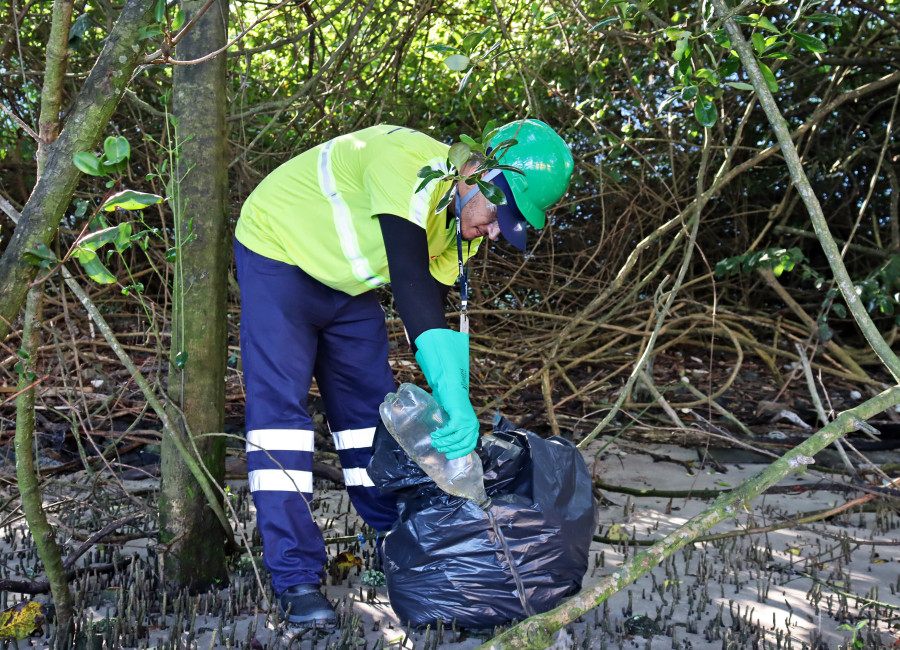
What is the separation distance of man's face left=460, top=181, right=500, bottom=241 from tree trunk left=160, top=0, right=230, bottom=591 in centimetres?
81

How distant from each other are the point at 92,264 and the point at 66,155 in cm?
18

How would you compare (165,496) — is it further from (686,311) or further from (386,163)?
(686,311)

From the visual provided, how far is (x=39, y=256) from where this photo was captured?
4.04ft

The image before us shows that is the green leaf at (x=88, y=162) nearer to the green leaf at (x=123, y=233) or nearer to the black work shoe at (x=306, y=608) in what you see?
the green leaf at (x=123, y=233)

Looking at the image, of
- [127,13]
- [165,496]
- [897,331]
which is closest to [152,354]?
[165,496]

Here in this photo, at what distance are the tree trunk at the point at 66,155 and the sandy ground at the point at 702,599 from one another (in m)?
0.96

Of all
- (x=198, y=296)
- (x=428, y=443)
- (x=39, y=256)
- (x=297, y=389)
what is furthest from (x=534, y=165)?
(x=39, y=256)

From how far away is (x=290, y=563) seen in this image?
2215 mm

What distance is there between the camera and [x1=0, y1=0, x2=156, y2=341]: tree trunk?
1.25 metres

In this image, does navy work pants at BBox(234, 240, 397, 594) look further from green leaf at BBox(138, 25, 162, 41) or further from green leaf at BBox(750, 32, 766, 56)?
green leaf at BBox(750, 32, 766, 56)

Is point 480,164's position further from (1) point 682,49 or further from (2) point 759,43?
(2) point 759,43

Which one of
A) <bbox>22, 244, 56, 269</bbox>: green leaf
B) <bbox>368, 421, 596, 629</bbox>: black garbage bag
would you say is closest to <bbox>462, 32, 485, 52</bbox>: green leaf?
<bbox>368, 421, 596, 629</bbox>: black garbage bag

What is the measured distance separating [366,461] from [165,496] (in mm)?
656

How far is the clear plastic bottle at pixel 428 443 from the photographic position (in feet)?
6.79
